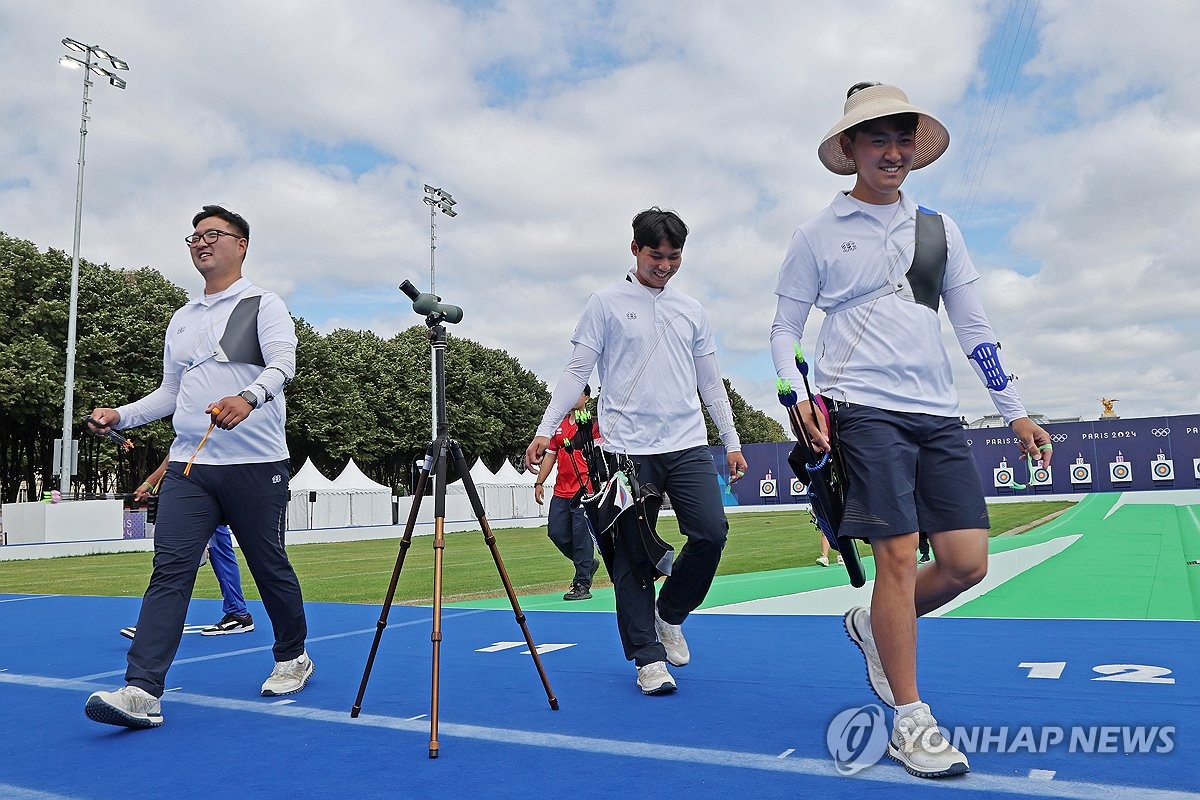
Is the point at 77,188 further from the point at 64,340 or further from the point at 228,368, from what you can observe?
the point at 228,368

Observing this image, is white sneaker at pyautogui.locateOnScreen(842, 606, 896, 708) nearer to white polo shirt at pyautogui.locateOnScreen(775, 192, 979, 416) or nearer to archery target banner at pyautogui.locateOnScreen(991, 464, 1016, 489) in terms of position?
white polo shirt at pyautogui.locateOnScreen(775, 192, 979, 416)

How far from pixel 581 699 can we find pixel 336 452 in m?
42.4

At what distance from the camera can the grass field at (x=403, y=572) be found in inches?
394

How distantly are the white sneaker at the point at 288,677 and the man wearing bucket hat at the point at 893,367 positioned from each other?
98.5 inches

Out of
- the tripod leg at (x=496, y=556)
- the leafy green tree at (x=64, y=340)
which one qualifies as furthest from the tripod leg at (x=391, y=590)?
the leafy green tree at (x=64, y=340)

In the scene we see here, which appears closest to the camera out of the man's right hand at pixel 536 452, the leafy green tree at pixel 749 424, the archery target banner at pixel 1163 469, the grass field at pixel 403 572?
the man's right hand at pixel 536 452

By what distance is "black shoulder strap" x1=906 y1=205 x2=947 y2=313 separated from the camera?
3248mm

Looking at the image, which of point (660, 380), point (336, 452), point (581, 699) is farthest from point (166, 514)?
point (336, 452)

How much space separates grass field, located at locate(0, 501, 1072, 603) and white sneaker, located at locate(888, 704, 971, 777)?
20.0ft

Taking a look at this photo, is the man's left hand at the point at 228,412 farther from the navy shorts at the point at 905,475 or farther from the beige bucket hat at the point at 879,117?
the beige bucket hat at the point at 879,117

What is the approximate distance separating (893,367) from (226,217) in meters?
3.24

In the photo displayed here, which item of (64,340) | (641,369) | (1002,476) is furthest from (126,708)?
(1002,476)

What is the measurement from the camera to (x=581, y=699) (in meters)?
3.92

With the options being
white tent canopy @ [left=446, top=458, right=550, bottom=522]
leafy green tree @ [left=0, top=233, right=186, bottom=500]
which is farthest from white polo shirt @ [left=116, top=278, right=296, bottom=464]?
leafy green tree @ [left=0, top=233, right=186, bottom=500]
